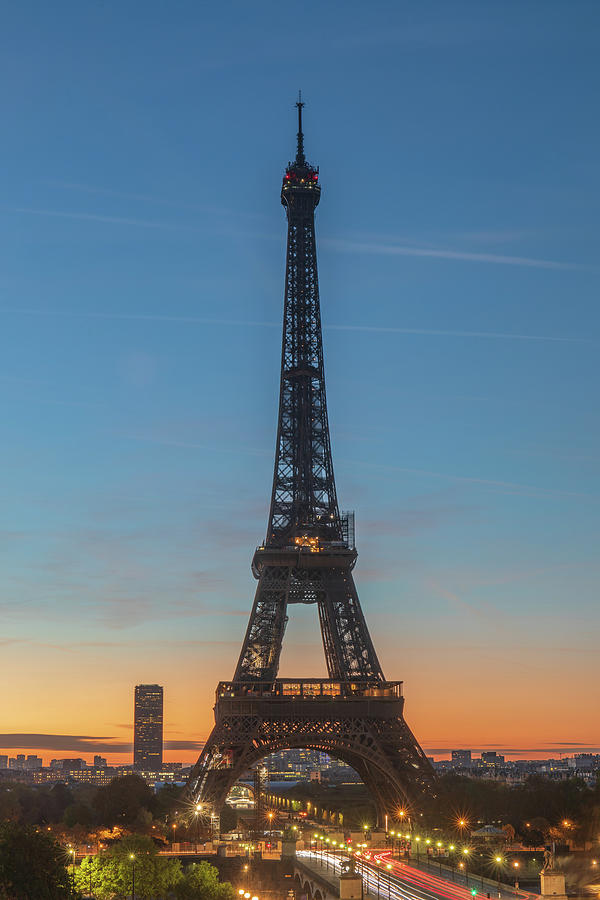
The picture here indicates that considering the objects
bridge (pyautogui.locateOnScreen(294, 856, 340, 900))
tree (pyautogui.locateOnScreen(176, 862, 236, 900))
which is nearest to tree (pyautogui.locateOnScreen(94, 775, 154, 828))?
bridge (pyautogui.locateOnScreen(294, 856, 340, 900))

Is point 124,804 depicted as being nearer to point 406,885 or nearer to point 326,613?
point 326,613

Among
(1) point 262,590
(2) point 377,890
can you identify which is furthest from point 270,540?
(2) point 377,890

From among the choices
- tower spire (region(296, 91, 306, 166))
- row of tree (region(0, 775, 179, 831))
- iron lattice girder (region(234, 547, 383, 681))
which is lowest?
row of tree (region(0, 775, 179, 831))

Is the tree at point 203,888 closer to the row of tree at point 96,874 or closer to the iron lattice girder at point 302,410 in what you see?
the row of tree at point 96,874

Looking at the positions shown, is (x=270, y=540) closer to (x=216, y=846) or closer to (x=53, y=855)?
(x=216, y=846)

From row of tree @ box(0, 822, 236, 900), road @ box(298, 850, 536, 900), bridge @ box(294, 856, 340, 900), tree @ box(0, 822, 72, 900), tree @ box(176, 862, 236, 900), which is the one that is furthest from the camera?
tree @ box(176, 862, 236, 900)

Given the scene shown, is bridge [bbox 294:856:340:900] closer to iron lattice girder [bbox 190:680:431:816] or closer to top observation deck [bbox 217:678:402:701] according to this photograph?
iron lattice girder [bbox 190:680:431:816]
